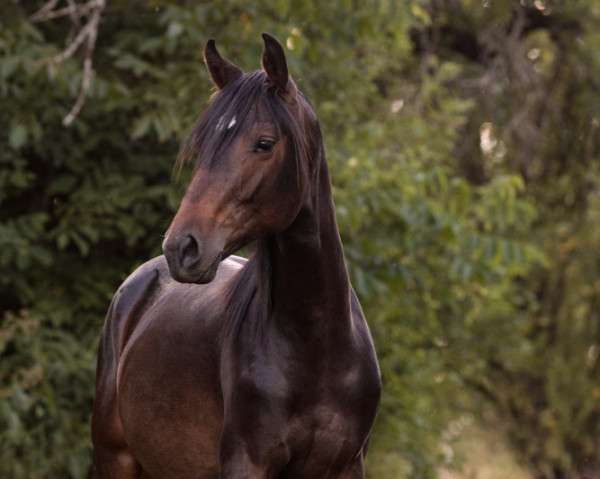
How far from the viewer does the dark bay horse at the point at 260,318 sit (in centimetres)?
246

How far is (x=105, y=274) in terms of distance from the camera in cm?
677

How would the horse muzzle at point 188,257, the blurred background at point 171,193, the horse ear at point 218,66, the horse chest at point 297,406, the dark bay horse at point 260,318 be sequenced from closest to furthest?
the horse muzzle at point 188,257
the dark bay horse at point 260,318
the horse chest at point 297,406
the horse ear at point 218,66
the blurred background at point 171,193

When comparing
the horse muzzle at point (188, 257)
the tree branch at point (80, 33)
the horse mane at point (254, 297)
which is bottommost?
the tree branch at point (80, 33)

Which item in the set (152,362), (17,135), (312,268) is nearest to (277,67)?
(312,268)

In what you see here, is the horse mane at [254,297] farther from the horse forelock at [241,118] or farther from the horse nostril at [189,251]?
the horse nostril at [189,251]

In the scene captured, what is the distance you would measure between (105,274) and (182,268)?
4.57 m

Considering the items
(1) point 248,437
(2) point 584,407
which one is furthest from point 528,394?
A: (1) point 248,437

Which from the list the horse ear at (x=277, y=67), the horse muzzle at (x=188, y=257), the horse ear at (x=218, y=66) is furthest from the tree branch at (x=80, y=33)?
the horse muzzle at (x=188, y=257)

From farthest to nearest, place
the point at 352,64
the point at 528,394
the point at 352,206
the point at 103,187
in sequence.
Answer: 1. the point at 528,394
2. the point at 352,64
3. the point at 103,187
4. the point at 352,206

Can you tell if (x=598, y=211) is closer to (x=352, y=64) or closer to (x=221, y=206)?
(x=352, y=64)

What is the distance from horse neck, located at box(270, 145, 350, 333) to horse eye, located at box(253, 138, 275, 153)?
0.73 feet

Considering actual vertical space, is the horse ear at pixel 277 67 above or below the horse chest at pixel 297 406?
above

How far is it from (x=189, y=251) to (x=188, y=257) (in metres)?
0.02

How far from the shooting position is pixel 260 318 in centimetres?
277
